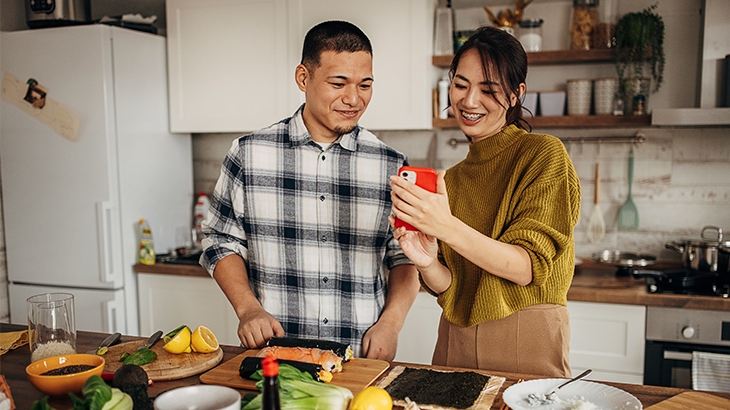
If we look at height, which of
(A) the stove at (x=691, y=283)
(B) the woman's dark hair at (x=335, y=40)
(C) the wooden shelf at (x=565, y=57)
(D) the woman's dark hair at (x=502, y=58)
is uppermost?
(C) the wooden shelf at (x=565, y=57)

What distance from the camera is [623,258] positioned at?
10.0 feet

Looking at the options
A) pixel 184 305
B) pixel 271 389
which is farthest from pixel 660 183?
pixel 271 389

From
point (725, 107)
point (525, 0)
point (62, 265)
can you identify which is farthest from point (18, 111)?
point (725, 107)

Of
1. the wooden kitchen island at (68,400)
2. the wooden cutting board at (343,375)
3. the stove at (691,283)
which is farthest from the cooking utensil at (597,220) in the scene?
the wooden cutting board at (343,375)

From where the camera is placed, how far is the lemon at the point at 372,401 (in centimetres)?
112

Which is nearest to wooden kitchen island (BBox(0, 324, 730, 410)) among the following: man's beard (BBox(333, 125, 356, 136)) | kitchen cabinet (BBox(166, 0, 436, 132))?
man's beard (BBox(333, 125, 356, 136))

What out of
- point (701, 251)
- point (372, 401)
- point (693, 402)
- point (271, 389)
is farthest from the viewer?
point (701, 251)

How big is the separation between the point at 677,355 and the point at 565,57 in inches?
54.0

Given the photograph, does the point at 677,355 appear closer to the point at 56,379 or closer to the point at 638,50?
the point at 638,50

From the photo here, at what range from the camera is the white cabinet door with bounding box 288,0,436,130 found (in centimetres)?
294

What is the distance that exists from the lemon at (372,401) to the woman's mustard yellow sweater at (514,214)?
1.34 feet

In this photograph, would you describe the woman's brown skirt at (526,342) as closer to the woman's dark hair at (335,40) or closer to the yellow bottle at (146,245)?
the woman's dark hair at (335,40)

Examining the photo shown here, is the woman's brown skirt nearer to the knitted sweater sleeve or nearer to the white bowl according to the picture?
the knitted sweater sleeve

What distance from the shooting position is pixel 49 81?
9.88ft
